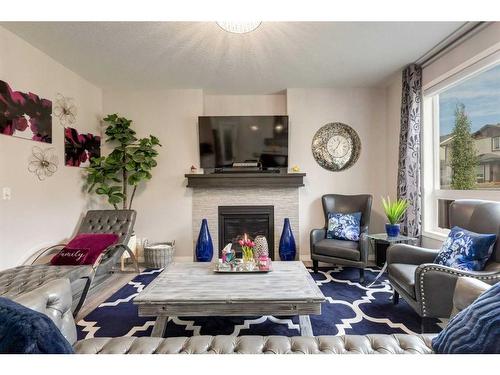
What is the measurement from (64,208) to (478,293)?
3.97 metres

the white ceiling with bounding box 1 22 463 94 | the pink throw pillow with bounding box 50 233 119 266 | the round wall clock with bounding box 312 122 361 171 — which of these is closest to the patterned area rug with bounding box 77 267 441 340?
the pink throw pillow with bounding box 50 233 119 266

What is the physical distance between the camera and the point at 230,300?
1.74m

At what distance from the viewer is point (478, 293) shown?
124cm

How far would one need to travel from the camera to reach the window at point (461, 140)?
2490mm

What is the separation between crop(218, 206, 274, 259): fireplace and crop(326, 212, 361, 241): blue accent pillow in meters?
0.89

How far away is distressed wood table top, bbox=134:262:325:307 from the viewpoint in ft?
5.70

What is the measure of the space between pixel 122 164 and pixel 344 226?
315 centimetres

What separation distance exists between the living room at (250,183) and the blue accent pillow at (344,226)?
19 millimetres

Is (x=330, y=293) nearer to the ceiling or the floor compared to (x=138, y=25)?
nearer to the floor

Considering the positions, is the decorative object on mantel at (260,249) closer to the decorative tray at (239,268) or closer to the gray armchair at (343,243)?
the decorative tray at (239,268)

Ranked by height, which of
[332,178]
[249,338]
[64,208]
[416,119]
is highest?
[416,119]
